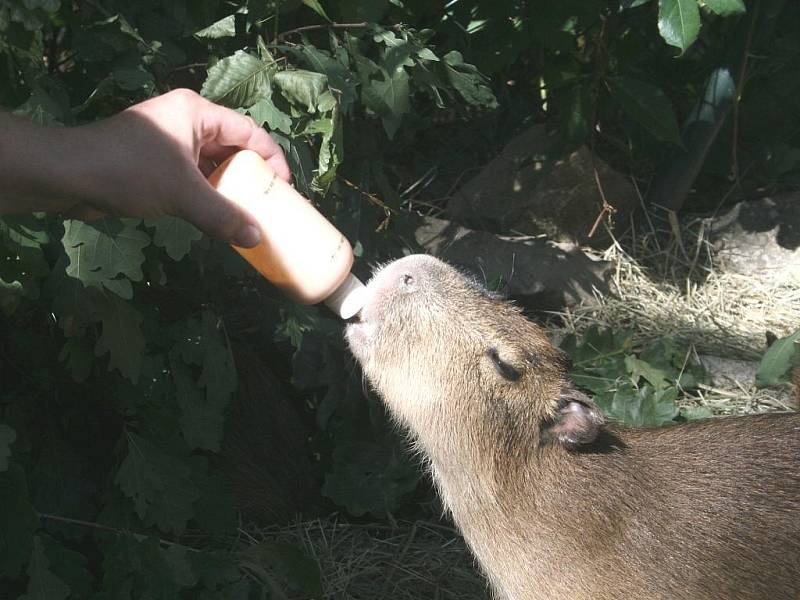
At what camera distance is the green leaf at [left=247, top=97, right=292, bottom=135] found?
286 cm

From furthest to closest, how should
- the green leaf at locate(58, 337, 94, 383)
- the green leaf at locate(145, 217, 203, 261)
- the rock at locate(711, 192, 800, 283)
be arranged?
the rock at locate(711, 192, 800, 283) → the green leaf at locate(58, 337, 94, 383) → the green leaf at locate(145, 217, 203, 261)

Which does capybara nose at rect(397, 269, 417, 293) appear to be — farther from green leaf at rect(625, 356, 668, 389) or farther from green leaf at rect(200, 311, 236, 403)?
green leaf at rect(625, 356, 668, 389)

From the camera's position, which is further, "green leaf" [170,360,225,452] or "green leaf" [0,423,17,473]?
"green leaf" [170,360,225,452]

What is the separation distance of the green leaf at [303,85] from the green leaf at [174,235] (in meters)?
0.50

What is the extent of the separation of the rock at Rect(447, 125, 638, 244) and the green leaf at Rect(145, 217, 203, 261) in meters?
2.93

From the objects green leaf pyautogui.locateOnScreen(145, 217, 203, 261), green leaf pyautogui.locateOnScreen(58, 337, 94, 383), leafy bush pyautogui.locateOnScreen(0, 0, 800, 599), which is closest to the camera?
green leaf pyautogui.locateOnScreen(145, 217, 203, 261)

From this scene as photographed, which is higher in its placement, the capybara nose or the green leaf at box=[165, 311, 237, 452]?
the capybara nose

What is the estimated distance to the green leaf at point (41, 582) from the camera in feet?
8.89

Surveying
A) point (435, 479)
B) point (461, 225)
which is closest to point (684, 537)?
point (435, 479)

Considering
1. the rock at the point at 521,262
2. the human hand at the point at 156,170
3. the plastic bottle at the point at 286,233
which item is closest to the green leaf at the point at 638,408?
the rock at the point at 521,262

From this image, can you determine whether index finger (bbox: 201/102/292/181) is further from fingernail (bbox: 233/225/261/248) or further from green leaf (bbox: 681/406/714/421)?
green leaf (bbox: 681/406/714/421)

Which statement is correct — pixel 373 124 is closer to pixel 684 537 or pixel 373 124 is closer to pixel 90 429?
pixel 90 429

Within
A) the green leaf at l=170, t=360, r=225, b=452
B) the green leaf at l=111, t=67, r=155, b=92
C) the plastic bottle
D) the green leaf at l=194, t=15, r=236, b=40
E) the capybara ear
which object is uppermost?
the green leaf at l=194, t=15, r=236, b=40

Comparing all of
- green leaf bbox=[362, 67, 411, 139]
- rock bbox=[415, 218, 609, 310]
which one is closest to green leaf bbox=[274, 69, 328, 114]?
green leaf bbox=[362, 67, 411, 139]
